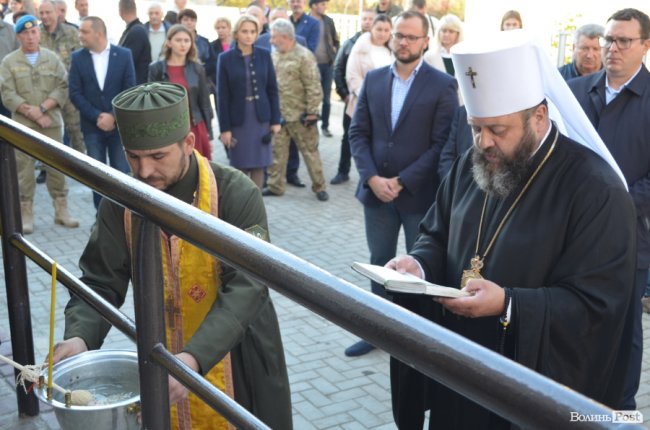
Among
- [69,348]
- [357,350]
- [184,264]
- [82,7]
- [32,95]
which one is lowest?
[357,350]

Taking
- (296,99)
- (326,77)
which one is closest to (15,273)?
(296,99)

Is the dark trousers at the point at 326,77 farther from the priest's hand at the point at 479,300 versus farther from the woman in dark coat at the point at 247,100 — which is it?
the priest's hand at the point at 479,300

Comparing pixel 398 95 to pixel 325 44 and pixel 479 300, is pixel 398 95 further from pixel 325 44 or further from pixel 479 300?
pixel 325 44

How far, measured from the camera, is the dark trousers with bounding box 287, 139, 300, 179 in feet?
34.4

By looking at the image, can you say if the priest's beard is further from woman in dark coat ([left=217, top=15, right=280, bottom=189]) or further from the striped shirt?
woman in dark coat ([left=217, top=15, right=280, bottom=189])

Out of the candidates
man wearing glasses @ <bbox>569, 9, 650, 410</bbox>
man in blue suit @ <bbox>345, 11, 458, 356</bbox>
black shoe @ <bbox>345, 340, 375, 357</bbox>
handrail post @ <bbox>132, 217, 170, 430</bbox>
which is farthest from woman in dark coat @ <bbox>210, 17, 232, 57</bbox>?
handrail post @ <bbox>132, 217, 170, 430</bbox>

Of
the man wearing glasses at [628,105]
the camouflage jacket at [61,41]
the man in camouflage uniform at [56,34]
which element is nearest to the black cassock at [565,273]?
the man wearing glasses at [628,105]

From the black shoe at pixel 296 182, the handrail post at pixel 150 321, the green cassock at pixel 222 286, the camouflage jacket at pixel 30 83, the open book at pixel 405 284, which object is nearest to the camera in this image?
the handrail post at pixel 150 321

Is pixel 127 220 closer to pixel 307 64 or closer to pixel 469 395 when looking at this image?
pixel 469 395

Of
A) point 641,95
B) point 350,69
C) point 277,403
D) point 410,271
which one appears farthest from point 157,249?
point 350,69

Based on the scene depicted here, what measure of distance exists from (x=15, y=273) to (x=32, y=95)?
6031 millimetres

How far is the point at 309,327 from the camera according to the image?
6.00 metres

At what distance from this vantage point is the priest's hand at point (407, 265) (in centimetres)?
308

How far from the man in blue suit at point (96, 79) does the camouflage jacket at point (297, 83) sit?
1852 millimetres
